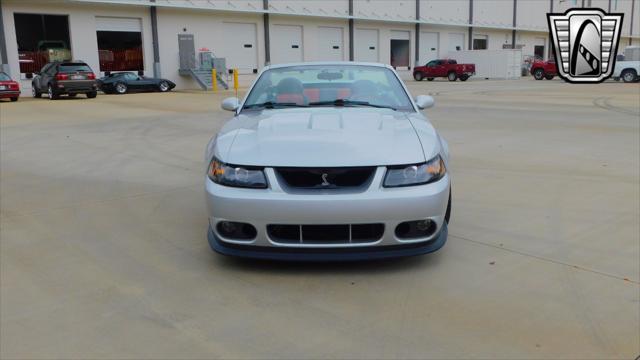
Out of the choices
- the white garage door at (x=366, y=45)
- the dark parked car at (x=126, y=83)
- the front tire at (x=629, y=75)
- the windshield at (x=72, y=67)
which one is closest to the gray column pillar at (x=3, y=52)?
the dark parked car at (x=126, y=83)

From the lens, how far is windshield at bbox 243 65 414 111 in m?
4.95

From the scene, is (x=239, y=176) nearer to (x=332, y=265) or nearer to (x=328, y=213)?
(x=328, y=213)

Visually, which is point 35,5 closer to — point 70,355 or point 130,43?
point 130,43

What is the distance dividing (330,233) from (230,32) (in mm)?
33582

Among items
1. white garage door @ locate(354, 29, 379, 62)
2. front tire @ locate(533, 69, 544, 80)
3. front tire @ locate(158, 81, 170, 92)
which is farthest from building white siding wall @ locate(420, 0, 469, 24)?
front tire @ locate(158, 81, 170, 92)

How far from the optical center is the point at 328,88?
5090 millimetres

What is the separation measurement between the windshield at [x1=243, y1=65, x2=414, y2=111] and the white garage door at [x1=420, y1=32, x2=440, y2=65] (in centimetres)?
4270

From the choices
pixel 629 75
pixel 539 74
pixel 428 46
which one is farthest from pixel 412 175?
pixel 428 46

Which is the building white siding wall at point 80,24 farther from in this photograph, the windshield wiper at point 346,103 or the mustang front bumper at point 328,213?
the mustang front bumper at point 328,213

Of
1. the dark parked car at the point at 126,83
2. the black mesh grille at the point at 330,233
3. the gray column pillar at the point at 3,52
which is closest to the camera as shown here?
the black mesh grille at the point at 330,233

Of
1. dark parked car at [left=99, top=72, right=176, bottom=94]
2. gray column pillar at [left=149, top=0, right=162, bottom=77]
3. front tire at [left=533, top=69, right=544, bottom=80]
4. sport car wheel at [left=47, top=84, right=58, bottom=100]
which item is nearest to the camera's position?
sport car wheel at [left=47, top=84, right=58, bottom=100]

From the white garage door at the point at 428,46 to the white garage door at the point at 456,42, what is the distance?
60.2 inches

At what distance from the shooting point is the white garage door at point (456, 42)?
4844cm

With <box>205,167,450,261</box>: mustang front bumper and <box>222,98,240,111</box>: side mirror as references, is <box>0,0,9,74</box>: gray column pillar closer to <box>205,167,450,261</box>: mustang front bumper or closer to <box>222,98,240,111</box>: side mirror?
<box>222,98,240,111</box>: side mirror
